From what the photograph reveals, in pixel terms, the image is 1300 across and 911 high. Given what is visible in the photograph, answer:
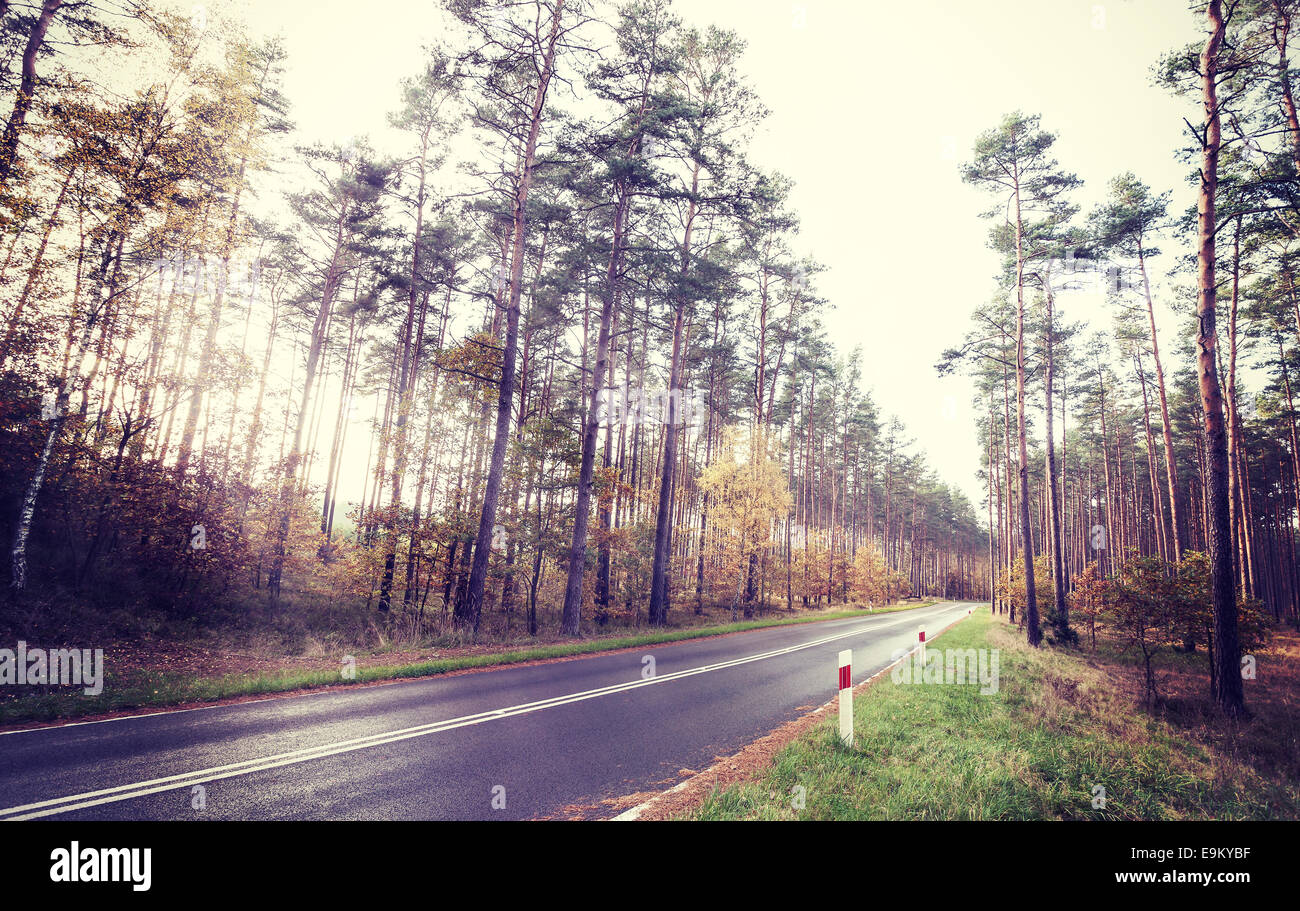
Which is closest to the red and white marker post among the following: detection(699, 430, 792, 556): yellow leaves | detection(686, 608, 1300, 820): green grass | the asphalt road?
detection(686, 608, 1300, 820): green grass

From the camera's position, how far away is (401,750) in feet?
17.8

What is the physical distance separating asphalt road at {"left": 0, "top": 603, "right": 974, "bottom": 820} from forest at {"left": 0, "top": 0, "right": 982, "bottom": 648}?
5.77 meters

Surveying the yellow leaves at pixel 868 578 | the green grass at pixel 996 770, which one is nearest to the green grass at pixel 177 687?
the green grass at pixel 996 770

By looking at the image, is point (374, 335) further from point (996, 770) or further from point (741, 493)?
point (996, 770)

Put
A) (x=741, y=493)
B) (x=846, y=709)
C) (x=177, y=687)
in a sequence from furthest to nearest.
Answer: (x=741, y=493), (x=177, y=687), (x=846, y=709)

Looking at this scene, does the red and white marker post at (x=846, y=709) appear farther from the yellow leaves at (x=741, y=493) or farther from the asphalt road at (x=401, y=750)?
the yellow leaves at (x=741, y=493)

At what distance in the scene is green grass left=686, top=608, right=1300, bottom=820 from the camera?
4.62 meters

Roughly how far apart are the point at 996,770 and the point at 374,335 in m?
33.9

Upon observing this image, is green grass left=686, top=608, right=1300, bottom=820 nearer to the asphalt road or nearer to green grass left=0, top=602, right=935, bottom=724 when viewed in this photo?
the asphalt road

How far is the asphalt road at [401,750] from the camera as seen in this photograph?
13.3 feet

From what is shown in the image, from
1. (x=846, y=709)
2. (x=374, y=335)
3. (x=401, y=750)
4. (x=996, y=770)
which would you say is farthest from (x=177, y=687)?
(x=374, y=335)

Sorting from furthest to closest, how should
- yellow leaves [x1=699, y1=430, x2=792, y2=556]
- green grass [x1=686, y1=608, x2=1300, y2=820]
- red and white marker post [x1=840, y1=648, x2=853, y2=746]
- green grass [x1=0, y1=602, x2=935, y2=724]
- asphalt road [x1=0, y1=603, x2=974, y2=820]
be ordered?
yellow leaves [x1=699, y1=430, x2=792, y2=556], green grass [x1=0, y1=602, x2=935, y2=724], red and white marker post [x1=840, y1=648, x2=853, y2=746], green grass [x1=686, y1=608, x2=1300, y2=820], asphalt road [x1=0, y1=603, x2=974, y2=820]
